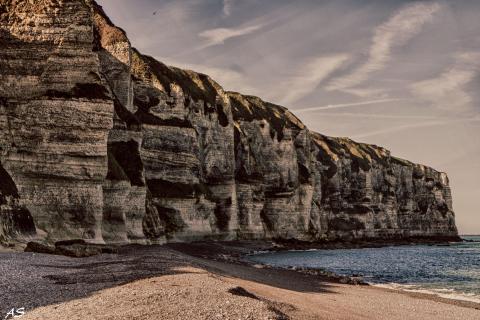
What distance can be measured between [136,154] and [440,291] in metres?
36.2

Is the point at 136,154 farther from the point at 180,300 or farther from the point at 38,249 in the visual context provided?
the point at 180,300

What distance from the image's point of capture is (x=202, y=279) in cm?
1773

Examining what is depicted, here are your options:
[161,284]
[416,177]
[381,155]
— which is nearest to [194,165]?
[161,284]

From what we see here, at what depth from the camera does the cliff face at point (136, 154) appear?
128 feet

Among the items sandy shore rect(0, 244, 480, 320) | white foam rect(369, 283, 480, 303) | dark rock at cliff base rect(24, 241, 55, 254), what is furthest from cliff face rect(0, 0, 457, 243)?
white foam rect(369, 283, 480, 303)

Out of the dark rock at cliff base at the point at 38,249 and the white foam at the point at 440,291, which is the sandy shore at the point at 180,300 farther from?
the dark rock at cliff base at the point at 38,249

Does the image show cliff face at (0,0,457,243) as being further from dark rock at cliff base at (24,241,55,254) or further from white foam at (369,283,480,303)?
white foam at (369,283,480,303)

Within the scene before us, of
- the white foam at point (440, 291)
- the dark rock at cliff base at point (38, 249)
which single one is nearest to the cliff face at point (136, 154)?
the dark rock at cliff base at point (38, 249)

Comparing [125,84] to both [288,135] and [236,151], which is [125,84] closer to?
[236,151]

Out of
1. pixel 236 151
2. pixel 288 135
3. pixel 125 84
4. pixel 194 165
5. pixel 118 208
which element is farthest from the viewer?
pixel 288 135

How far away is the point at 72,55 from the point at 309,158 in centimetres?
7782

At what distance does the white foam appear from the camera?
2391 cm

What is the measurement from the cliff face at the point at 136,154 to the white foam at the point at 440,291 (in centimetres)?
2314

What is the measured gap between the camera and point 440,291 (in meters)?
26.9
